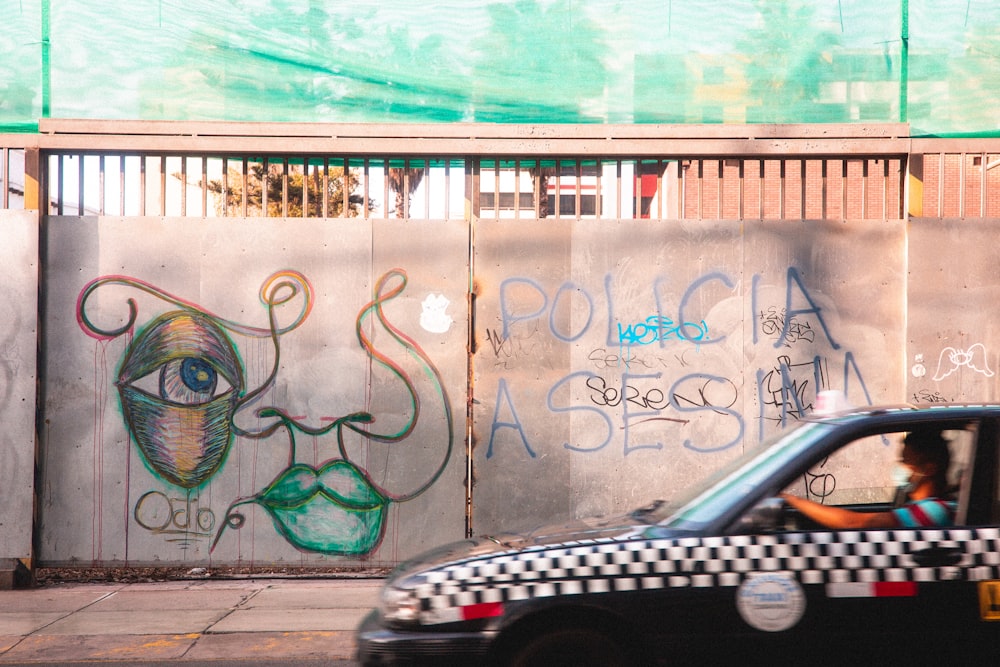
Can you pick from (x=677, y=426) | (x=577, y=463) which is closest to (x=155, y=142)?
(x=577, y=463)

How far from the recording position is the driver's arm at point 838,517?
12.9ft

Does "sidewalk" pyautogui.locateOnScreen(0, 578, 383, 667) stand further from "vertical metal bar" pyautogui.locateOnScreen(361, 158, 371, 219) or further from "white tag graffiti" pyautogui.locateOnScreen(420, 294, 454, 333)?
"vertical metal bar" pyautogui.locateOnScreen(361, 158, 371, 219)

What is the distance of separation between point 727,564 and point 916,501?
946 millimetres

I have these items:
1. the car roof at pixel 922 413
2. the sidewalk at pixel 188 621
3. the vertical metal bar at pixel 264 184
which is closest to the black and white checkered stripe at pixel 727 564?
the car roof at pixel 922 413

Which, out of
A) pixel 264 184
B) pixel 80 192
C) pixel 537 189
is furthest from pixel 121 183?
pixel 537 189

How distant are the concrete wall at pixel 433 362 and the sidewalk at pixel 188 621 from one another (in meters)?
0.38

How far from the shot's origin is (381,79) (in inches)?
320

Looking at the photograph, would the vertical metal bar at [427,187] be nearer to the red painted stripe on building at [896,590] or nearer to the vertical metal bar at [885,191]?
the vertical metal bar at [885,191]

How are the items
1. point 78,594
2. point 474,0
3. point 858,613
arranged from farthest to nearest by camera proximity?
point 474,0, point 78,594, point 858,613

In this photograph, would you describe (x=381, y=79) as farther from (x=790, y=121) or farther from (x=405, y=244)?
(x=790, y=121)

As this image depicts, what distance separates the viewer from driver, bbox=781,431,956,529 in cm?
393

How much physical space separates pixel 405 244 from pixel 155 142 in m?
2.34

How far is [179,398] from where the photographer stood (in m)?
8.05

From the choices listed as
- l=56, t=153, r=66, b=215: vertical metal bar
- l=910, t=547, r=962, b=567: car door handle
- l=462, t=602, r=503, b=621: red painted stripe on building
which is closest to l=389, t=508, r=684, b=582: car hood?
l=462, t=602, r=503, b=621: red painted stripe on building
